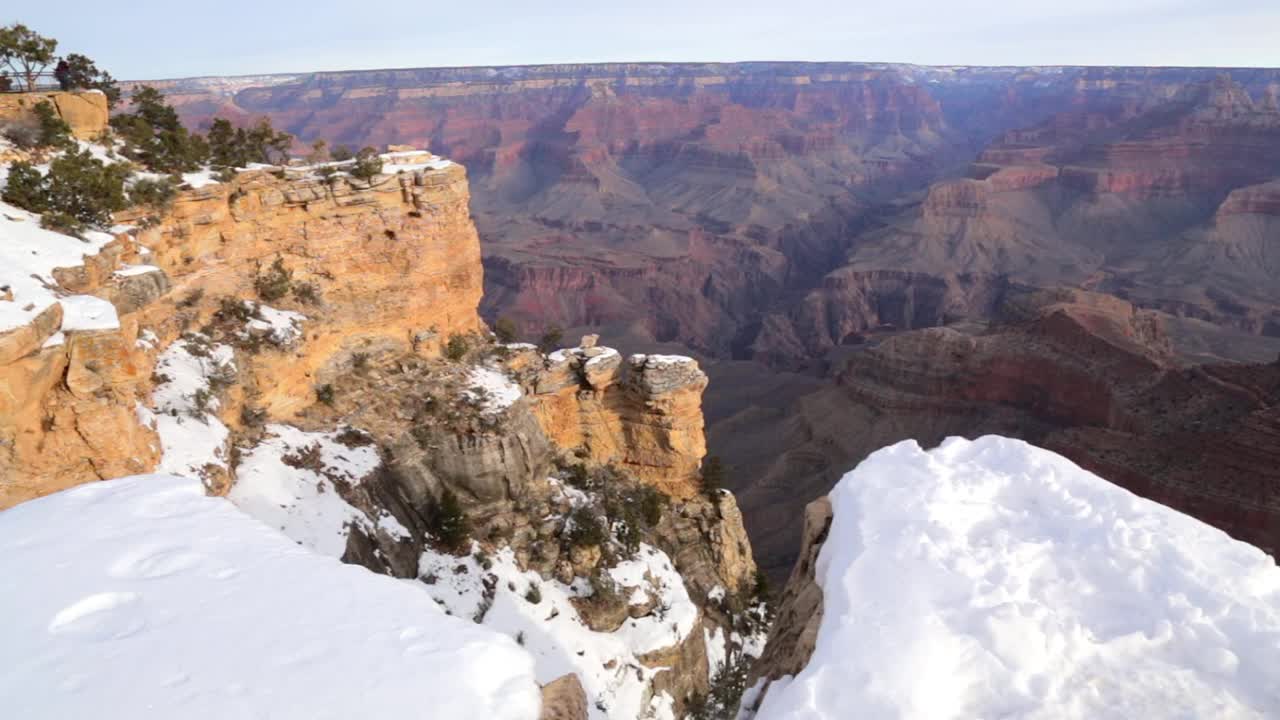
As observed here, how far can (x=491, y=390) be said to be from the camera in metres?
23.4

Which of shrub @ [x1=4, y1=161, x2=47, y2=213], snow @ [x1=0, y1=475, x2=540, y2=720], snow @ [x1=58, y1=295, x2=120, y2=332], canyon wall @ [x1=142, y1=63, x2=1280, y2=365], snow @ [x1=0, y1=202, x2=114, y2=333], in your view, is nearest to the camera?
snow @ [x1=0, y1=475, x2=540, y2=720]

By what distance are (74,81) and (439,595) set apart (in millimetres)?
17920

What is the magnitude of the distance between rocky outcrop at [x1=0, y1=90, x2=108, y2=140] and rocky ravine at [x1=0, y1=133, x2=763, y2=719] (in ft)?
11.9

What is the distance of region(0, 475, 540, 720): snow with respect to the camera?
17.6 ft

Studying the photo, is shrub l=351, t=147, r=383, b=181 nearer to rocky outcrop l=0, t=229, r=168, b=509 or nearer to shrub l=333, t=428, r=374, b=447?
shrub l=333, t=428, r=374, b=447

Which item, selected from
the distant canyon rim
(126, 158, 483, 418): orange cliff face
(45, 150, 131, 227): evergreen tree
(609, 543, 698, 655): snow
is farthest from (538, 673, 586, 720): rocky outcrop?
the distant canyon rim

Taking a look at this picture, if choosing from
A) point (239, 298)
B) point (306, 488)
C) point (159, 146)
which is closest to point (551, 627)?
point (306, 488)

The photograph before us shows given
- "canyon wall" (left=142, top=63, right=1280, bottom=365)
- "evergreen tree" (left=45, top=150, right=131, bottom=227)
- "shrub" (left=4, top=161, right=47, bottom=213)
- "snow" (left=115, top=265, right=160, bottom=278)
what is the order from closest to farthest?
"snow" (left=115, top=265, right=160, bottom=278) < "shrub" (left=4, top=161, right=47, bottom=213) < "evergreen tree" (left=45, top=150, right=131, bottom=227) < "canyon wall" (left=142, top=63, right=1280, bottom=365)

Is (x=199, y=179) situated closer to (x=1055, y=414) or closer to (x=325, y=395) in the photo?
(x=325, y=395)

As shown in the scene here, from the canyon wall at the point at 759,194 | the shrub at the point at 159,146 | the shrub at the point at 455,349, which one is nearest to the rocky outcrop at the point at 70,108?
the shrub at the point at 159,146

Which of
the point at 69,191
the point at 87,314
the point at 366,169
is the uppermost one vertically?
the point at 366,169

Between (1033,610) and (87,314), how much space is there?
13928 millimetres

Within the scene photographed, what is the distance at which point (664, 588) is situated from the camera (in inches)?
849

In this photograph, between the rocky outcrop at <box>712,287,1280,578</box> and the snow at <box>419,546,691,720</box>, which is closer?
the snow at <box>419,546,691,720</box>
